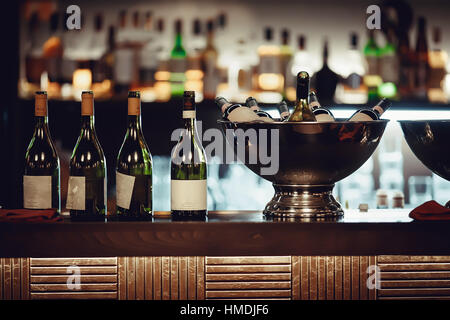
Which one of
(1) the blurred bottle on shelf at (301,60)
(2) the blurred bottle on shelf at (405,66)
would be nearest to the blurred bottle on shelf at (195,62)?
(1) the blurred bottle on shelf at (301,60)

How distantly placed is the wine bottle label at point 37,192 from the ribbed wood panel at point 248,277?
1.05 ft

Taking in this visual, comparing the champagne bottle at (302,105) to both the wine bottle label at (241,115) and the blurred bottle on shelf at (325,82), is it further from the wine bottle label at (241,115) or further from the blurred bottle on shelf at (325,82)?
the blurred bottle on shelf at (325,82)

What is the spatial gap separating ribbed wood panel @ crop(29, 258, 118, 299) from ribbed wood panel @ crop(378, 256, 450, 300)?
52 centimetres

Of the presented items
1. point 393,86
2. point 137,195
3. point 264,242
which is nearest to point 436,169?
point 264,242

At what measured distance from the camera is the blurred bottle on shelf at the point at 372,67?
2330 mm

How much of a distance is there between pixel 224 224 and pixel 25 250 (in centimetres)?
33

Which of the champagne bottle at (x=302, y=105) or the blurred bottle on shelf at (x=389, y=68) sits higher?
the blurred bottle on shelf at (x=389, y=68)

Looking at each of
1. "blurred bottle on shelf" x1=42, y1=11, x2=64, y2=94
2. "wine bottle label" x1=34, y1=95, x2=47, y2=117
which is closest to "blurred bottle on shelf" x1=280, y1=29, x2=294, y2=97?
"blurred bottle on shelf" x1=42, y1=11, x2=64, y2=94

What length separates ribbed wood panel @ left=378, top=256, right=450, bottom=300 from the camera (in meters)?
1.14

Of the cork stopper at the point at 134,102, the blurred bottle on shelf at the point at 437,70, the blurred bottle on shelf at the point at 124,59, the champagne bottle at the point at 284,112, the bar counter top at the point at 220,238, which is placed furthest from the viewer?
the blurred bottle on shelf at the point at 437,70

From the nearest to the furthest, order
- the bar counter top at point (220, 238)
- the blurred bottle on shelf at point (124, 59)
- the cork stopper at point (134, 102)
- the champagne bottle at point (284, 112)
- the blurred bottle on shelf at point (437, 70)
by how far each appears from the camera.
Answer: the bar counter top at point (220, 238) < the cork stopper at point (134, 102) < the champagne bottle at point (284, 112) < the blurred bottle on shelf at point (124, 59) < the blurred bottle on shelf at point (437, 70)

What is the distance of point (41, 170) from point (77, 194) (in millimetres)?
202

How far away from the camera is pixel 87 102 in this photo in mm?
1108

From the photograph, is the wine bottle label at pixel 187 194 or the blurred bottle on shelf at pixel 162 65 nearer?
the wine bottle label at pixel 187 194
